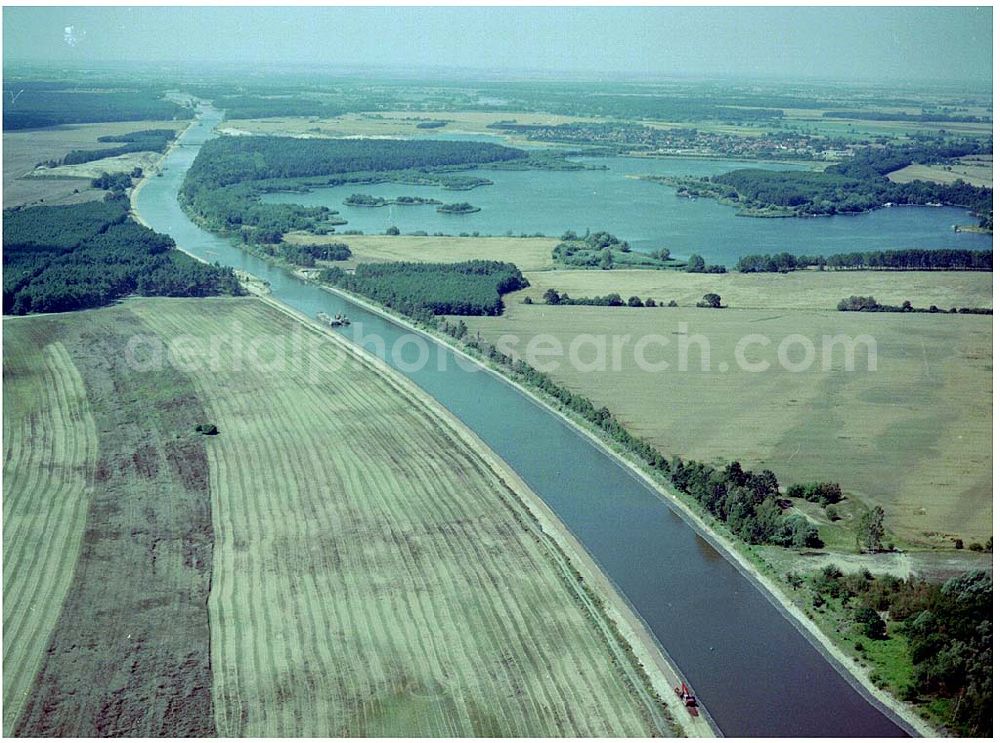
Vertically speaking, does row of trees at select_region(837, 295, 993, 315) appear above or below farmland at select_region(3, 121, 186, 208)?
below

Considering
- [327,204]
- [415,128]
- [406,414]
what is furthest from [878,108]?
[406,414]

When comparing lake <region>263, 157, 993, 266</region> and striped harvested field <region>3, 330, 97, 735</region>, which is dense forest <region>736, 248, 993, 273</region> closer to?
lake <region>263, 157, 993, 266</region>

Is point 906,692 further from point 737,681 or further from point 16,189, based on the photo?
point 16,189

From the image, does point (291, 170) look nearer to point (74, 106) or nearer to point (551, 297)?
point (74, 106)

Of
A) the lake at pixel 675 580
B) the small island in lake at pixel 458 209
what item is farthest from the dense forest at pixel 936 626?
the small island in lake at pixel 458 209

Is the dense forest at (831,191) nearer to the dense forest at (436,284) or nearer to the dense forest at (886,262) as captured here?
the dense forest at (886,262)

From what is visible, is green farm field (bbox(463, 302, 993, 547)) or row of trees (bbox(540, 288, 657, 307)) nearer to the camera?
green farm field (bbox(463, 302, 993, 547))

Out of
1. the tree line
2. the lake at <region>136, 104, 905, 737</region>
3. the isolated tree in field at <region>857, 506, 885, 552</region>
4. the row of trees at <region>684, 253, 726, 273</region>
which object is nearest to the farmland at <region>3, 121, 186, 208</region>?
the lake at <region>136, 104, 905, 737</region>
